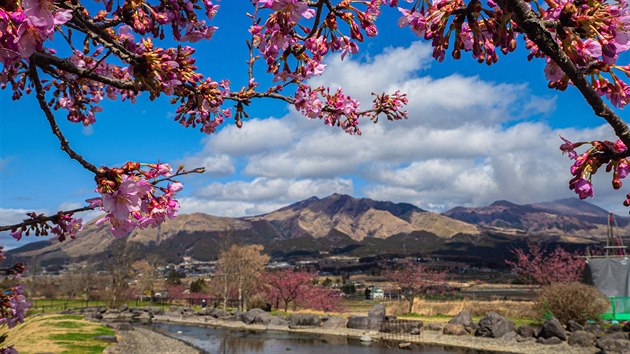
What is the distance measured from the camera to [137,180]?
2.04 metres

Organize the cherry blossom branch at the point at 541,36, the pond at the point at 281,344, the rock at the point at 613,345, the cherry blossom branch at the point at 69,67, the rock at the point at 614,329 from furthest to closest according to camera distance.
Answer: the pond at the point at 281,344, the rock at the point at 614,329, the rock at the point at 613,345, the cherry blossom branch at the point at 69,67, the cherry blossom branch at the point at 541,36

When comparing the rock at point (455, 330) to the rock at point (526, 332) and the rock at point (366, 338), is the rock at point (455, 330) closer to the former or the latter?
the rock at point (526, 332)

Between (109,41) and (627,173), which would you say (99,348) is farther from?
(627,173)

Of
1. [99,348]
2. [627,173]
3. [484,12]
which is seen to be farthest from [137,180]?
[99,348]

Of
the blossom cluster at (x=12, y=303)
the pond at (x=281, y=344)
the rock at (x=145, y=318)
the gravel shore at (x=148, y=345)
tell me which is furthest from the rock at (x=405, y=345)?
the rock at (x=145, y=318)

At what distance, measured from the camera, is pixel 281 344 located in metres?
23.2

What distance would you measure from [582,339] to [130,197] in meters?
21.0

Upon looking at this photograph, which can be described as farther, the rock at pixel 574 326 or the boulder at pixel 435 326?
the boulder at pixel 435 326

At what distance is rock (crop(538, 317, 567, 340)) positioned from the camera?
754 inches

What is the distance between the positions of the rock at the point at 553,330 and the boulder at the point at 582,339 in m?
0.45

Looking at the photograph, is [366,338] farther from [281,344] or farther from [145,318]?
[145,318]

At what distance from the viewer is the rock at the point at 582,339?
59.4ft

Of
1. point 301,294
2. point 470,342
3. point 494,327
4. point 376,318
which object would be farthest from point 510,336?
point 301,294

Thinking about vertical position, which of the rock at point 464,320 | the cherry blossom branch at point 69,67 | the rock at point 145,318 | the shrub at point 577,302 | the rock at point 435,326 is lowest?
the rock at point 145,318
